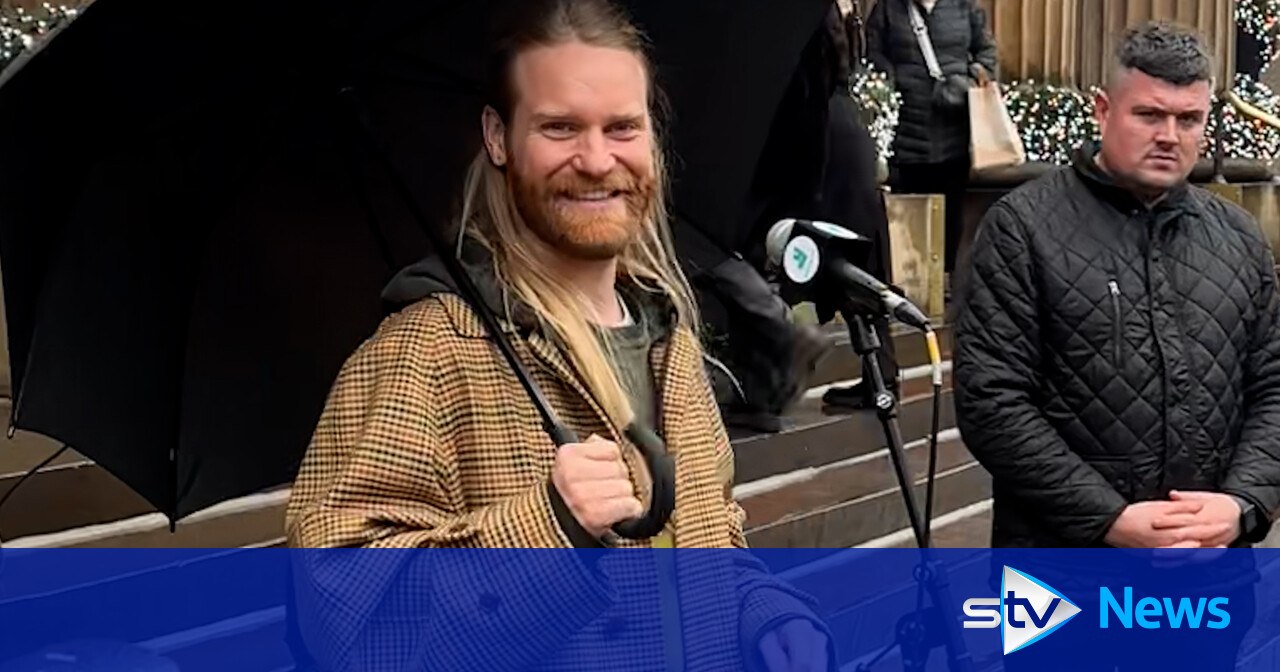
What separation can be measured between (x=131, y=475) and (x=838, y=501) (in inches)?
163

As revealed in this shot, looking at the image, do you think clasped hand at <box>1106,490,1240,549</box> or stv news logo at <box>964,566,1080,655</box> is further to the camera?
stv news logo at <box>964,566,1080,655</box>

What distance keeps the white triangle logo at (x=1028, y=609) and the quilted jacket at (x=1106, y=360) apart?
13 centimetres

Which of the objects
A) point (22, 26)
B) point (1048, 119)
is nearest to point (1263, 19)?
point (1048, 119)

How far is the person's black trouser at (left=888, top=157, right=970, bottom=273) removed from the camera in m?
9.47

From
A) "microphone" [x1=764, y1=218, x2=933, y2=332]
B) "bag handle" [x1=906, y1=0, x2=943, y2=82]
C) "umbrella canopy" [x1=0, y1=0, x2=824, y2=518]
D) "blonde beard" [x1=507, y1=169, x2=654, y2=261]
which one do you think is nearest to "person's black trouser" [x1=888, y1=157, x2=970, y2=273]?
"bag handle" [x1=906, y1=0, x2=943, y2=82]

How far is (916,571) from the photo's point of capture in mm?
2943

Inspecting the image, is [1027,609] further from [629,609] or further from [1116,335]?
[629,609]

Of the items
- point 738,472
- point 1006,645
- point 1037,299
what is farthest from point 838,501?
point 1037,299

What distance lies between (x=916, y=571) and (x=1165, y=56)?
1.21 m

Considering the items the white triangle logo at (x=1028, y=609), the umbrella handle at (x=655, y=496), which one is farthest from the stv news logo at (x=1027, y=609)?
the umbrella handle at (x=655, y=496)

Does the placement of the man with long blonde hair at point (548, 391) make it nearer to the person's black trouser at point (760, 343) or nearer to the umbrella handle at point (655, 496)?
the umbrella handle at point (655, 496)

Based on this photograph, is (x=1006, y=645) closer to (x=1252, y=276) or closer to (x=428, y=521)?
(x=1252, y=276)

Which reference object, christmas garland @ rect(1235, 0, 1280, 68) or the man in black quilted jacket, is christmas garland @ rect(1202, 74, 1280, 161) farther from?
the man in black quilted jacket

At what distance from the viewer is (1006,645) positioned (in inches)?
142
